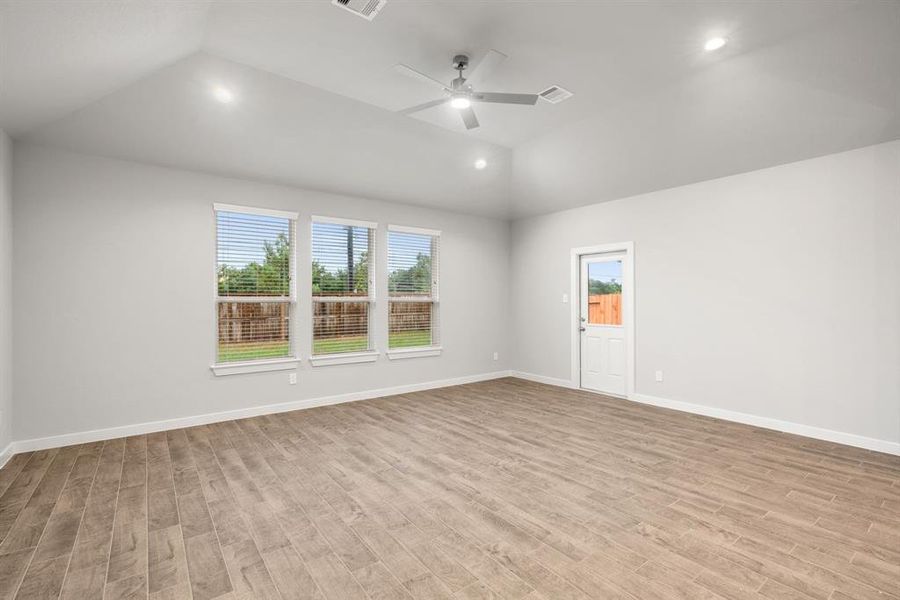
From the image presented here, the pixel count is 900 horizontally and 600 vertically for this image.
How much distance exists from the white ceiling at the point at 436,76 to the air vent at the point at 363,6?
0.71ft

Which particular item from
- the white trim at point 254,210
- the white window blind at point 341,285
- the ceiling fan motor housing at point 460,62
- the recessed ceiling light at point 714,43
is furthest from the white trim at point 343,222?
the recessed ceiling light at point 714,43

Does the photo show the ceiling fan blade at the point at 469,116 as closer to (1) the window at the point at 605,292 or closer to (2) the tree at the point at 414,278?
(2) the tree at the point at 414,278

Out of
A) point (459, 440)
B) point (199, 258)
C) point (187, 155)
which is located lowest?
point (459, 440)

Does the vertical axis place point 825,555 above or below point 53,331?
below

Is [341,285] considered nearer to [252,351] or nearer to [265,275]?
[265,275]

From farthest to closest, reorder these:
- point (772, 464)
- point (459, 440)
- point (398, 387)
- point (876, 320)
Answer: point (398, 387), point (459, 440), point (876, 320), point (772, 464)

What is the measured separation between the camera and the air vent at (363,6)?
267 centimetres

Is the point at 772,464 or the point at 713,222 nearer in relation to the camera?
the point at 772,464

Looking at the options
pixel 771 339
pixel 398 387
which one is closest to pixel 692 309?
pixel 771 339

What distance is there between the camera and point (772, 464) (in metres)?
3.50

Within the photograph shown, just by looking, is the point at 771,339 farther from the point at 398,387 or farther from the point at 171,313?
the point at 171,313

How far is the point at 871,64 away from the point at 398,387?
5.92m

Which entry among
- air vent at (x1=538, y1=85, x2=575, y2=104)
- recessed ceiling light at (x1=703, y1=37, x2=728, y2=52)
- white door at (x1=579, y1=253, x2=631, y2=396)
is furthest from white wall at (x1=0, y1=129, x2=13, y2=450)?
white door at (x1=579, y1=253, x2=631, y2=396)

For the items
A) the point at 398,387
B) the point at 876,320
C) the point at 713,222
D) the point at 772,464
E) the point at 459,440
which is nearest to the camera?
the point at 772,464
